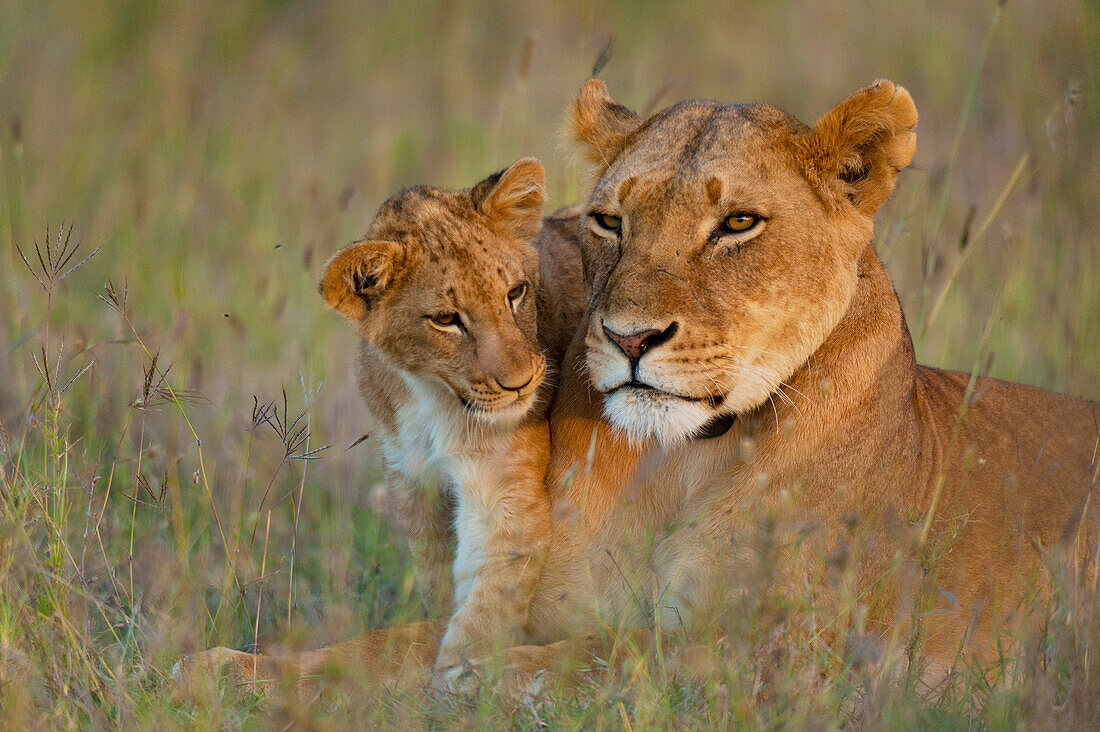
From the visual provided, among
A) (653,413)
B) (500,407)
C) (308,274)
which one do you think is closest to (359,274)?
(500,407)

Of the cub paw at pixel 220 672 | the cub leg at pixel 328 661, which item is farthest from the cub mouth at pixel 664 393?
the cub paw at pixel 220 672

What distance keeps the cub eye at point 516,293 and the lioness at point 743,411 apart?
0.71 ft

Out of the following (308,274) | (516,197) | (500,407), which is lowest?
(308,274)

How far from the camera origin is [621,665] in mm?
2746

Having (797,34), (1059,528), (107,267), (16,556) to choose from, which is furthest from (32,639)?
(797,34)

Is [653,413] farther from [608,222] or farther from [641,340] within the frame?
[608,222]

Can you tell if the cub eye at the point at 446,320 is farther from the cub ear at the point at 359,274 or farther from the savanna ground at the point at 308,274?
the savanna ground at the point at 308,274

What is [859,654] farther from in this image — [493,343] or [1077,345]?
[1077,345]

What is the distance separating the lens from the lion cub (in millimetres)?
3074

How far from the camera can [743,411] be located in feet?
9.53

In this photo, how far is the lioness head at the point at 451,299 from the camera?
308cm

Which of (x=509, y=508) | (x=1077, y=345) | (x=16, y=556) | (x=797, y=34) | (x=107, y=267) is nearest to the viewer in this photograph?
(x=16, y=556)

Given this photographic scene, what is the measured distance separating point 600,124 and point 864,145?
806 mm

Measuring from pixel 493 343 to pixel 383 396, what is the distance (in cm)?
57
